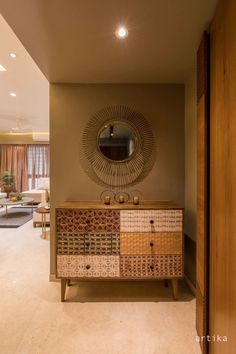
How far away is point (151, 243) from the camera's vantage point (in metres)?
2.06

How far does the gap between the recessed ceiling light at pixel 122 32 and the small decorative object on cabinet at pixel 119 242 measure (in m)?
1.42

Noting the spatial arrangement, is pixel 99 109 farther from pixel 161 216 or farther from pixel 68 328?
pixel 68 328

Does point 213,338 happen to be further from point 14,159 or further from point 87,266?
point 14,159

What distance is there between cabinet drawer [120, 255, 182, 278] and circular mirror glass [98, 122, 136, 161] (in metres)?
1.10

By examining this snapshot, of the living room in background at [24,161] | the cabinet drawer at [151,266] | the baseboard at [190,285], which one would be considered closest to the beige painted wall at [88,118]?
the cabinet drawer at [151,266]

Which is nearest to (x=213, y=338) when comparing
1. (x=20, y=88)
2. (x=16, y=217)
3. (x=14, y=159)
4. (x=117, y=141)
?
(x=117, y=141)

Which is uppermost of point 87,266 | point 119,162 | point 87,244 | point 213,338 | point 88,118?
point 88,118

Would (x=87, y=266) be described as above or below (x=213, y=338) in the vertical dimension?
above

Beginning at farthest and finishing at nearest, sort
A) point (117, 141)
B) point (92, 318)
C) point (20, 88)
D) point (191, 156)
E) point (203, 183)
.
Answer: point (20, 88) → point (117, 141) → point (191, 156) → point (92, 318) → point (203, 183)

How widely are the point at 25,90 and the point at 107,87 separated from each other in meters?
2.51

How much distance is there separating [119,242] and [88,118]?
142 centimetres

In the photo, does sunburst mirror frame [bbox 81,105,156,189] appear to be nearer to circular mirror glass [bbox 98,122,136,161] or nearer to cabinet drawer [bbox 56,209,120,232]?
circular mirror glass [bbox 98,122,136,161]

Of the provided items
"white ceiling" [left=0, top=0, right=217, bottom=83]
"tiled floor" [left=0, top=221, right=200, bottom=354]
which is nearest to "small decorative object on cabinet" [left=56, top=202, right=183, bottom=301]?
"tiled floor" [left=0, top=221, right=200, bottom=354]

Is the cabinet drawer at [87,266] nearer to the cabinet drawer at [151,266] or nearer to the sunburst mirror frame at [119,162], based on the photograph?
the cabinet drawer at [151,266]
